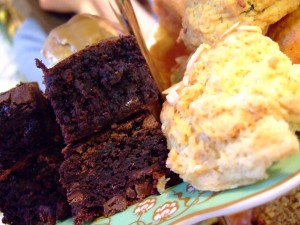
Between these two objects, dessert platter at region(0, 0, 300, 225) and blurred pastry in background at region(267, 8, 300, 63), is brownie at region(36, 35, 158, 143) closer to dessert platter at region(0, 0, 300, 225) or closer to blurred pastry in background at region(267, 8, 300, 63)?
dessert platter at region(0, 0, 300, 225)

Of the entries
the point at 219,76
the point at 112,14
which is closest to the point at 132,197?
the point at 219,76

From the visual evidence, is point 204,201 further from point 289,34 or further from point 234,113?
point 289,34

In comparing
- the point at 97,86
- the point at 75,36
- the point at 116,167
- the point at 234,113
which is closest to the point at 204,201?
the point at 234,113

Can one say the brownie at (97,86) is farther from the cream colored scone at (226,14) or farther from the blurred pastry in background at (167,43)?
the blurred pastry in background at (167,43)

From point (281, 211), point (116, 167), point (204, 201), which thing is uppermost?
point (116, 167)

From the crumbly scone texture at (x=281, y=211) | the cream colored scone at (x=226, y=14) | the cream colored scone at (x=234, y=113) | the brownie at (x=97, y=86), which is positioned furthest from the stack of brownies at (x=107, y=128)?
the crumbly scone texture at (x=281, y=211)

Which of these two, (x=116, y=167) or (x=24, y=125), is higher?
(x=24, y=125)
